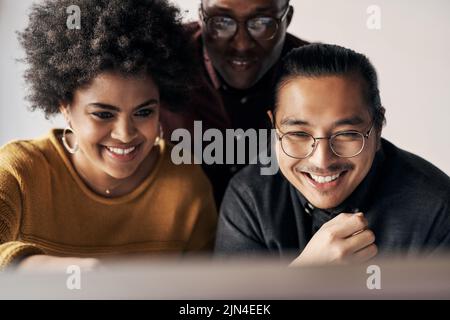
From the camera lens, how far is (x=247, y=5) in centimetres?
133

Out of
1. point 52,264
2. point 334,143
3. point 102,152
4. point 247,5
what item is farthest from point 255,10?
point 52,264

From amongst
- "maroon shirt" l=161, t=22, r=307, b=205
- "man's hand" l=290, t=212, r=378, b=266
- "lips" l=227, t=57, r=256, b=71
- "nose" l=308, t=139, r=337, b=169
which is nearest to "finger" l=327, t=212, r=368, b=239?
"man's hand" l=290, t=212, r=378, b=266

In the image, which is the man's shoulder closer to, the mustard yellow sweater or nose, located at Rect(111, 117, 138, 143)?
the mustard yellow sweater

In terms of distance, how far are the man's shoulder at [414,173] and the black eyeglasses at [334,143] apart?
0.06m

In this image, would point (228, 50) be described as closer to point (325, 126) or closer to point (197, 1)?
point (197, 1)

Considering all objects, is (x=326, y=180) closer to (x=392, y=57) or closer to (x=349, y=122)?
(x=349, y=122)

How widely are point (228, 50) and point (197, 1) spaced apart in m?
0.11

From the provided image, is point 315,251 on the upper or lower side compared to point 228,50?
lower

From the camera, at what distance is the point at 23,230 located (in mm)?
1328

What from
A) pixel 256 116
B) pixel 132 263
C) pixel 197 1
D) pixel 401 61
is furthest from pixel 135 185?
pixel 401 61

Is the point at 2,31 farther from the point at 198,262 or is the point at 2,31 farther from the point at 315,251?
the point at 315,251

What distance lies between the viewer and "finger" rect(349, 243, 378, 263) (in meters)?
1.33

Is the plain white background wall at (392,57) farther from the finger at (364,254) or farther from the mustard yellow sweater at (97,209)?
the finger at (364,254)
